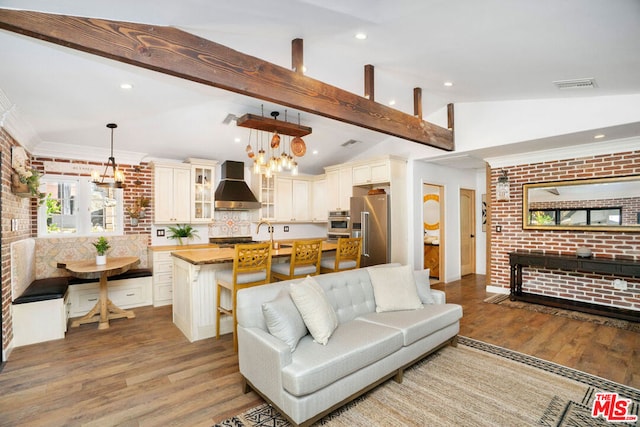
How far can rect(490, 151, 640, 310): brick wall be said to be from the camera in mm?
4520

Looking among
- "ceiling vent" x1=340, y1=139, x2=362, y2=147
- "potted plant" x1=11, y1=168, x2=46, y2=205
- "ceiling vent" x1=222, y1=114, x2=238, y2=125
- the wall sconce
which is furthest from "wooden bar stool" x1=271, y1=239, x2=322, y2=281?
the wall sconce

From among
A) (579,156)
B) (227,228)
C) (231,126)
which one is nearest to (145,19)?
(231,126)

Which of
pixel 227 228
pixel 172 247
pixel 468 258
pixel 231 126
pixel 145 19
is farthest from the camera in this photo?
pixel 468 258

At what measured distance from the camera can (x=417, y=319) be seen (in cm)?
289

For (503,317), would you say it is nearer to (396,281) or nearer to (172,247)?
(396,281)

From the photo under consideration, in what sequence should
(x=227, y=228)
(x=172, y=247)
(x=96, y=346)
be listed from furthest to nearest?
(x=227, y=228), (x=172, y=247), (x=96, y=346)

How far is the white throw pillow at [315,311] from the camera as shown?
7.93ft

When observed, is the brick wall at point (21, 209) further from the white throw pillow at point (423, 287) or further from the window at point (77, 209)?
the white throw pillow at point (423, 287)

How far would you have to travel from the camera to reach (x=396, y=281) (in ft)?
10.8

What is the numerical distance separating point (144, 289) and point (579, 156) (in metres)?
7.07

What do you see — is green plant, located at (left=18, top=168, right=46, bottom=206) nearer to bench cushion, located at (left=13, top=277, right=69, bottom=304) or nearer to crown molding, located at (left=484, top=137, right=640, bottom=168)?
bench cushion, located at (left=13, top=277, right=69, bottom=304)

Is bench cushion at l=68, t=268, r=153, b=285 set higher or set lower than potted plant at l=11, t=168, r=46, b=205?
lower

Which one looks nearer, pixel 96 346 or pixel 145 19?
pixel 145 19

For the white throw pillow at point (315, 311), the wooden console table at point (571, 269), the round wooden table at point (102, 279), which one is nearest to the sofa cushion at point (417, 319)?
the white throw pillow at point (315, 311)
